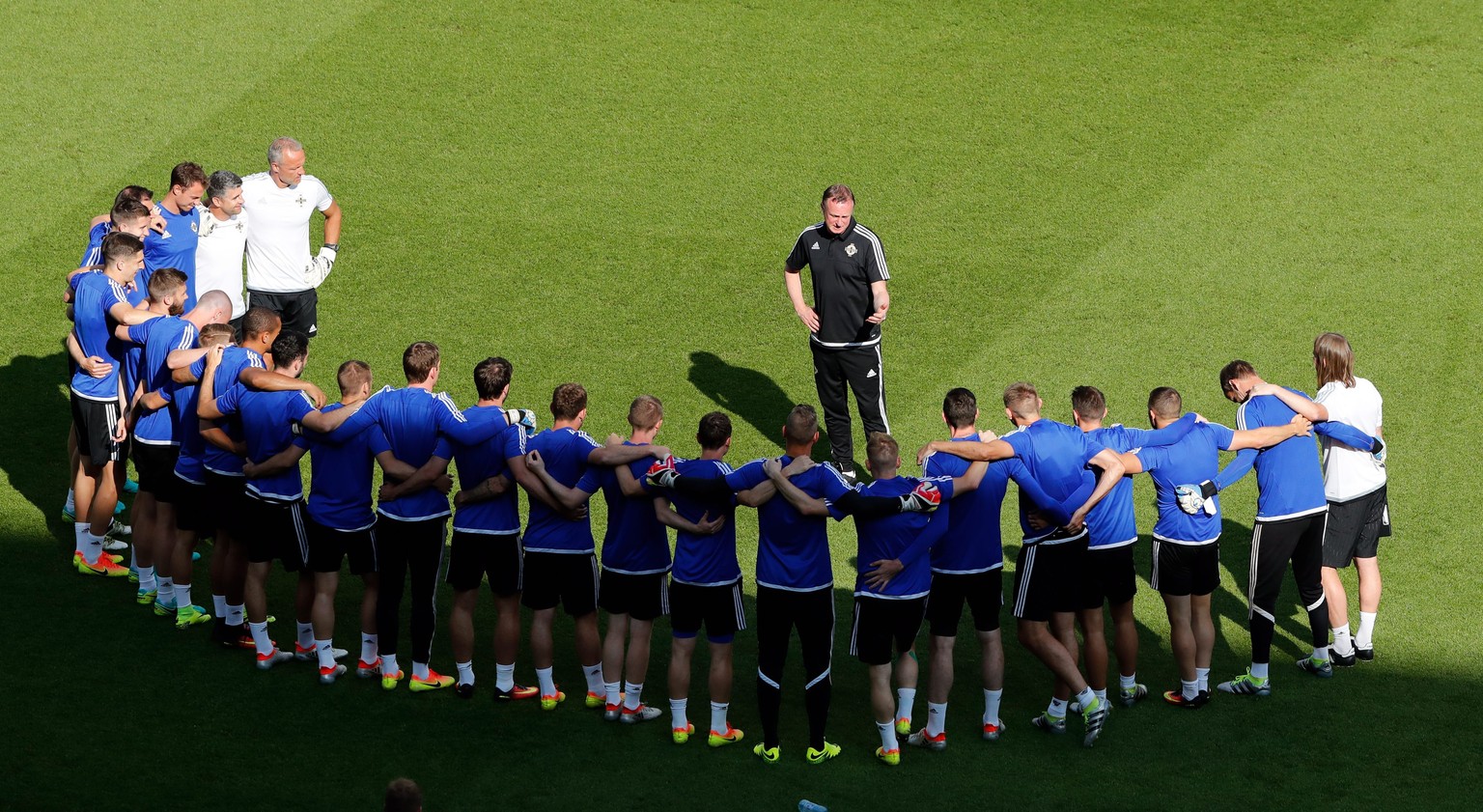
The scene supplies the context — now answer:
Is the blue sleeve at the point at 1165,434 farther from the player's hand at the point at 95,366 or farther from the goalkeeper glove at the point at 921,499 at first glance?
the player's hand at the point at 95,366

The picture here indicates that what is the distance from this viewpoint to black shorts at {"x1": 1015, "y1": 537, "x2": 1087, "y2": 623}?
7539mm

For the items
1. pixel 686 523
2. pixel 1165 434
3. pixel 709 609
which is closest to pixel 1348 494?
pixel 1165 434

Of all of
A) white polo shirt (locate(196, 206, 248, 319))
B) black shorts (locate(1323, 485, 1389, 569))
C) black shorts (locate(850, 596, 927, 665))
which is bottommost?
black shorts (locate(850, 596, 927, 665))

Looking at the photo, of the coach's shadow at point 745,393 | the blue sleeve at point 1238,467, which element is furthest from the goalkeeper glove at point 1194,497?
the coach's shadow at point 745,393

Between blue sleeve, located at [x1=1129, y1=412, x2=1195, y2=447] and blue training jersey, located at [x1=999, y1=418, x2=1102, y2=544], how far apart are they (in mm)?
508

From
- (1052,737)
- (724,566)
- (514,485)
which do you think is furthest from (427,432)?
(1052,737)

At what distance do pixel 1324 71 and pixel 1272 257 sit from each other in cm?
355

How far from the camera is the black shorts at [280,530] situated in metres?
7.76

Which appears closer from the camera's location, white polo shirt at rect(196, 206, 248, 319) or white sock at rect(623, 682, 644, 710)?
white sock at rect(623, 682, 644, 710)

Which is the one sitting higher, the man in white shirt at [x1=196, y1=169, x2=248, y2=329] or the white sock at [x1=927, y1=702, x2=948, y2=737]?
the man in white shirt at [x1=196, y1=169, x2=248, y2=329]

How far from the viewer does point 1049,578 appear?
7547mm

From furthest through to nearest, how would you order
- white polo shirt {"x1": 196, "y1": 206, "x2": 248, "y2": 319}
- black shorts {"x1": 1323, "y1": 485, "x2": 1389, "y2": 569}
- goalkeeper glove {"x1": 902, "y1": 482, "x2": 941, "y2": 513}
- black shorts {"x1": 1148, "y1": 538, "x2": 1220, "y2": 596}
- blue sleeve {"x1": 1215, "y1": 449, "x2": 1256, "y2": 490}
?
white polo shirt {"x1": 196, "y1": 206, "x2": 248, "y2": 319} < black shorts {"x1": 1323, "y1": 485, "x2": 1389, "y2": 569} < blue sleeve {"x1": 1215, "y1": 449, "x2": 1256, "y2": 490} < black shorts {"x1": 1148, "y1": 538, "x2": 1220, "y2": 596} < goalkeeper glove {"x1": 902, "y1": 482, "x2": 941, "y2": 513}

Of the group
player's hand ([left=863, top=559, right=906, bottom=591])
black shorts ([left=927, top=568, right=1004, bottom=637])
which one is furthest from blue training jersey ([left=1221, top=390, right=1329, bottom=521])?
player's hand ([left=863, top=559, right=906, bottom=591])

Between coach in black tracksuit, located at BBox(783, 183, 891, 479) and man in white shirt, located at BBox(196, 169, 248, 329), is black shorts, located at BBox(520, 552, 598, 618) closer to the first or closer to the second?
coach in black tracksuit, located at BBox(783, 183, 891, 479)
